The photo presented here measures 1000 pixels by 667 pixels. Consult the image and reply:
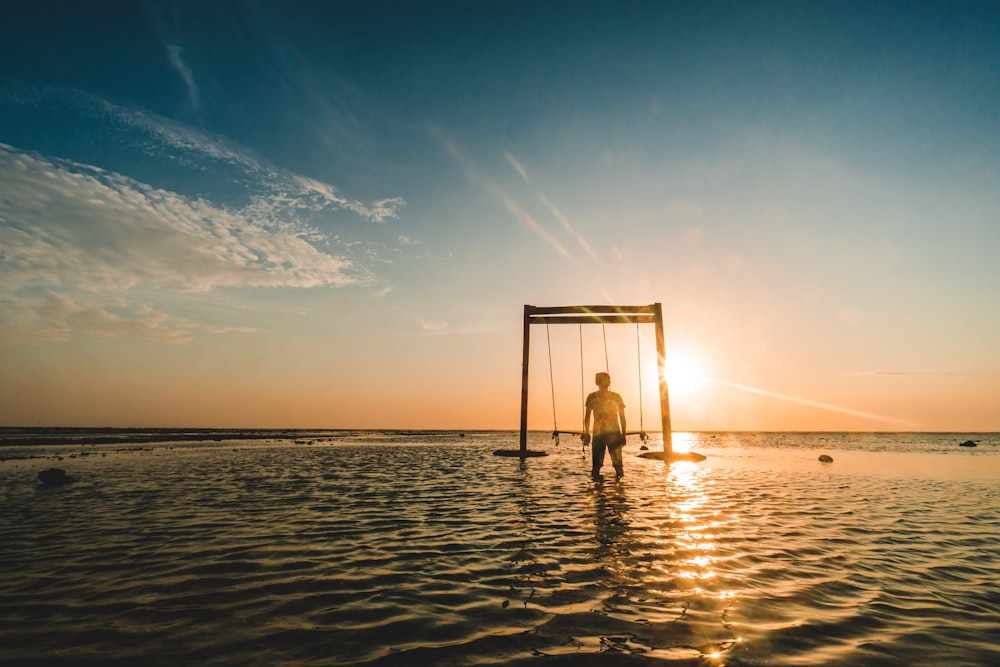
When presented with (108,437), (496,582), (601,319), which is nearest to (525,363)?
(601,319)

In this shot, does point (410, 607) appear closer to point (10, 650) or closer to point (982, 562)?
point (10, 650)

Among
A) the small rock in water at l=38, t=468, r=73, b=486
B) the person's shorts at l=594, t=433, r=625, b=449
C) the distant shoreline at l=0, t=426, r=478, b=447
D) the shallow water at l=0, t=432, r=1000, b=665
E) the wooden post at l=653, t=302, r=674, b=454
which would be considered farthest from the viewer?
the distant shoreline at l=0, t=426, r=478, b=447

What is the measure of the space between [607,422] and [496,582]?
9400 millimetres

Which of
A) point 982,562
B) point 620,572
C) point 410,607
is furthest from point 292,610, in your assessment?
point 982,562

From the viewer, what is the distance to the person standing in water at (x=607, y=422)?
13.7 m

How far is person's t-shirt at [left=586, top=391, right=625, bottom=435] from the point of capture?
1371 cm

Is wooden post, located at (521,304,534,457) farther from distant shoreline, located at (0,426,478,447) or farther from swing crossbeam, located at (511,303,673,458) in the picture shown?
distant shoreline, located at (0,426,478,447)

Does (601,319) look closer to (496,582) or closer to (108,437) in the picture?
(496,582)

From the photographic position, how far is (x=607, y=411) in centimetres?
1370

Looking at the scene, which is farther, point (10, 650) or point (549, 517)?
point (549, 517)

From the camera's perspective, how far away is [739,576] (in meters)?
5.01

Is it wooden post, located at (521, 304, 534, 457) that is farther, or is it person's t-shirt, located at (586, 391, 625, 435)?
wooden post, located at (521, 304, 534, 457)

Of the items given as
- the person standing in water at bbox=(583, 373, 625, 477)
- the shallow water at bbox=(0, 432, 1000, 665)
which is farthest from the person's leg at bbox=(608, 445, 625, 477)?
the shallow water at bbox=(0, 432, 1000, 665)

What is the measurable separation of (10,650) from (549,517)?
263 inches
